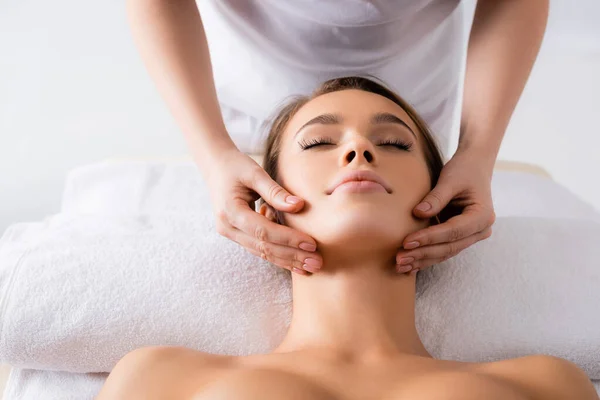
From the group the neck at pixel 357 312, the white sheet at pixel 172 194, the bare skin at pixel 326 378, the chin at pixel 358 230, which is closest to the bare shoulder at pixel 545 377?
the bare skin at pixel 326 378

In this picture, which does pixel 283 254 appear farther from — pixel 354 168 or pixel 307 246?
pixel 354 168

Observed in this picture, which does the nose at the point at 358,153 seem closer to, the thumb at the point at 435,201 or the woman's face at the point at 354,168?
the woman's face at the point at 354,168

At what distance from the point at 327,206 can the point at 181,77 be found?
42cm

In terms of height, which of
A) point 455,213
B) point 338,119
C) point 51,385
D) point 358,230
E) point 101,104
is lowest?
point 51,385

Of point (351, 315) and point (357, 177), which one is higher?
point (357, 177)

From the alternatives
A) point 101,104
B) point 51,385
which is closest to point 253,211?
point 51,385

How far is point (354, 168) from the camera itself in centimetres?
113

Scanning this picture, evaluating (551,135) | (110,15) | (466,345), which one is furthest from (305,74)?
(110,15)

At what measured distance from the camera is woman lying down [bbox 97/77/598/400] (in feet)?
3.43

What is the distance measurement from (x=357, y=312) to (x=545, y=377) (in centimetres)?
29

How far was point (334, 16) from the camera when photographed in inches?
59.2

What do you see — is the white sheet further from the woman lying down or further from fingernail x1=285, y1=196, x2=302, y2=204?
fingernail x1=285, y1=196, x2=302, y2=204

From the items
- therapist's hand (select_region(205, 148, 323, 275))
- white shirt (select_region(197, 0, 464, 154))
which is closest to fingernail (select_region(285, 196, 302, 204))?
therapist's hand (select_region(205, 148, 323, 275))

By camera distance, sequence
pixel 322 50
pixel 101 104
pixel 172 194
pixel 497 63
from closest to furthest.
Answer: pixel 497 63 → pixel 322 50 → pixel 172 194 → pixel 101 104
